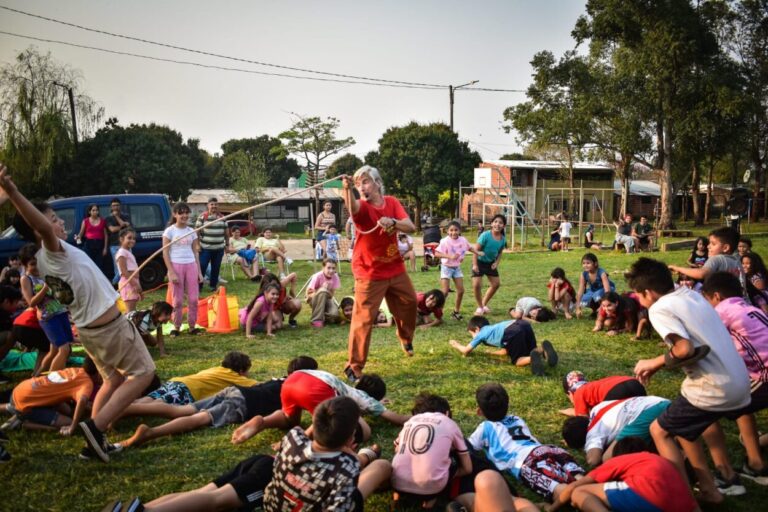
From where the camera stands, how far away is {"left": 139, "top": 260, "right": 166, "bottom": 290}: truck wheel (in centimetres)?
1359

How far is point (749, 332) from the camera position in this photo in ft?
13.4

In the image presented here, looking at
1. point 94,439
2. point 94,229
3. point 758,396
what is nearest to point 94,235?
point 94,229

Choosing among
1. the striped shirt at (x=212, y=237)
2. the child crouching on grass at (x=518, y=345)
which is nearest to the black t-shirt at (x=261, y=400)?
the child crouching on grass at (x=518, y=345)

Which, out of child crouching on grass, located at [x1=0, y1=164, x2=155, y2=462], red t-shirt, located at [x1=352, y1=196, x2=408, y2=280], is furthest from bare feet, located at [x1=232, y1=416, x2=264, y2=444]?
red t-shirt, located at [x1=352, y1=196, x2=408, y2=280]

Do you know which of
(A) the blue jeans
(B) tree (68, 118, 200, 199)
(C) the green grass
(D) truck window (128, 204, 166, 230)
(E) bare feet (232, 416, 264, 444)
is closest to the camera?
(C) the green grass

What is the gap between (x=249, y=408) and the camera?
5.10 metres

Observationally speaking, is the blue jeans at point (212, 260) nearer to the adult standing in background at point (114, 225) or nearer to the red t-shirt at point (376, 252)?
the adult standing in background at point (114, 225)

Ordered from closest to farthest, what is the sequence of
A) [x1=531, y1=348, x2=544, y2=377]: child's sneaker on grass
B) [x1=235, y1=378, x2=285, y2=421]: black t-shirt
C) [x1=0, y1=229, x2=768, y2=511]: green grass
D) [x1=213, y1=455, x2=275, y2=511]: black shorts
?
1. [x1=213, y1=455, x2=275, y2=511]: black shorts
2. [x1=0, y1=229, x2=768, y2=511]: green grass
3. [x1=235, y1=378, x2=285, y2=421]: black t-shirt
4. [x1=531, y1=348, x2=544, y2=377]: child's sneaker on grass

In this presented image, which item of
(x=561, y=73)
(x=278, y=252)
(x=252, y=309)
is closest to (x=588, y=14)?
(x=561, y=73)

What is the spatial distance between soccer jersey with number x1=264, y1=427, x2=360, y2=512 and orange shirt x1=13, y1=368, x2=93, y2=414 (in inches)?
98.7

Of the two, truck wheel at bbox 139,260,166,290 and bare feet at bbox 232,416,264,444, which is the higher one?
truck wheel at bbox 139,260,166,290

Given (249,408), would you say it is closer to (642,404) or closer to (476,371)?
(476,371)

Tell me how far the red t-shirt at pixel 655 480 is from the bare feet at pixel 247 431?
Result: 99.9 inches

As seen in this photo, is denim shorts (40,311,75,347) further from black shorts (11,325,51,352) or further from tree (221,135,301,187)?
tree (221,135,301,187)
